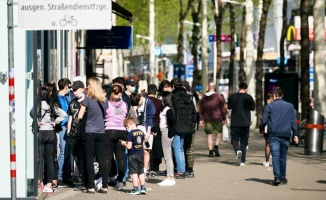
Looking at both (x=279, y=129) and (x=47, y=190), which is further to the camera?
(x=279, y=129)

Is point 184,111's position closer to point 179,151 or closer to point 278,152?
point 179,151

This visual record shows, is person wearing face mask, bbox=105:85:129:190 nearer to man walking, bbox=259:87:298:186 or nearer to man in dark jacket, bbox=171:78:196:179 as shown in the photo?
man in dark jacket, bbox=171:78:196:179

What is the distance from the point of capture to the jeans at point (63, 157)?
18500 millimetres

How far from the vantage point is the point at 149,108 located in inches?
792

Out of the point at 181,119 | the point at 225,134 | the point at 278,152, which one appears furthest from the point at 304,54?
the point at 278,152

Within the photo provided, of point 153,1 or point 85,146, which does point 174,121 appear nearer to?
point 85,146

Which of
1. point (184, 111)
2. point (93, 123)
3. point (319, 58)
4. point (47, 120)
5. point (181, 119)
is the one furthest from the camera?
point (319, 58)

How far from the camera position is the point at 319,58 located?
2992cm

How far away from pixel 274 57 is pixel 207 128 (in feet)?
235

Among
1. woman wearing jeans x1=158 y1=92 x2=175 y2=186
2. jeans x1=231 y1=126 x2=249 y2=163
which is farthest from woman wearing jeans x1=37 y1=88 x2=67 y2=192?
jeans x1=231 y1=126 x2=249 y2=163

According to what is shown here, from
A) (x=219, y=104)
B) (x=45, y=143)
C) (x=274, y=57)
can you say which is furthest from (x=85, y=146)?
(x=274, y=57)

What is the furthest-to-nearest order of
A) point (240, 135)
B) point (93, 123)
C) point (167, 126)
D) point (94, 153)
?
point (240, 135), point (167, 126), point (94, 153), point (93, 123)

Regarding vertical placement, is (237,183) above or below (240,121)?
below

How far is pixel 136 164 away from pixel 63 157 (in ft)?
6.03
